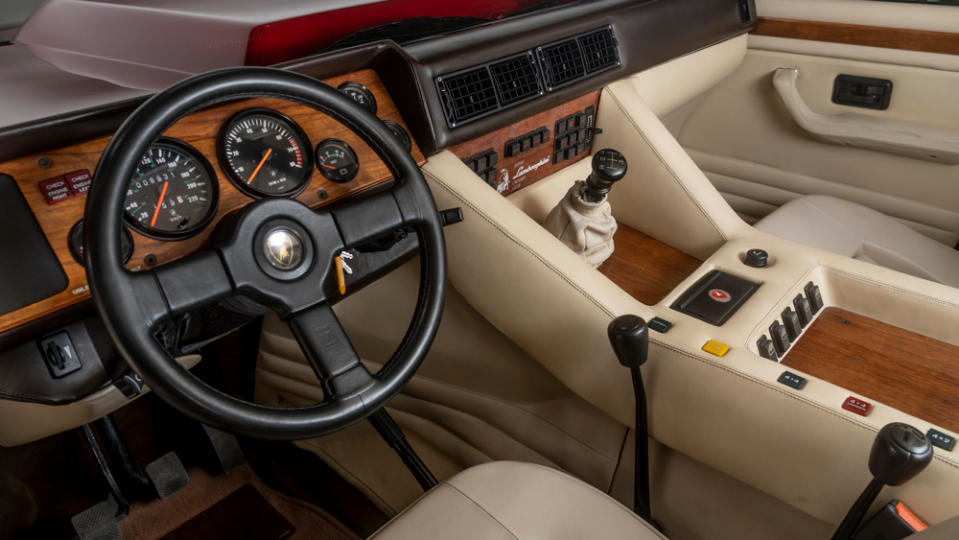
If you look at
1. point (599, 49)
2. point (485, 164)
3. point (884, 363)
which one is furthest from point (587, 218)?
point (884, 363)

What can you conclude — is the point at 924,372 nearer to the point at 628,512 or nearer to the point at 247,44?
the point at 628,512

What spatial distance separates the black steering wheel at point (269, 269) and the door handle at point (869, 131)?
1584 millimetres

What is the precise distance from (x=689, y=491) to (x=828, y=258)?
0.54m

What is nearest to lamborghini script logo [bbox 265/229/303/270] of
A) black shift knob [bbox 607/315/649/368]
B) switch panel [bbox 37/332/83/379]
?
switch panel [bbox 37/332/83/379]

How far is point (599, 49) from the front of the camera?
4.91 ft

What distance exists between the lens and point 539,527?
88cm

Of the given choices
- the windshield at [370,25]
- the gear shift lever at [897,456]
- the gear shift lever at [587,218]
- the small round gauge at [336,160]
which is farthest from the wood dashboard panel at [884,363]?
the windshield at [370,25]

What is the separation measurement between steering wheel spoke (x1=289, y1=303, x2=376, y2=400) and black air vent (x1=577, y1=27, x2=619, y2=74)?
3.12ft

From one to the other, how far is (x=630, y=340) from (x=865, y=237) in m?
1.17

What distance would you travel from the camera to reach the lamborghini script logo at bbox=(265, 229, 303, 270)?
2.62 feet

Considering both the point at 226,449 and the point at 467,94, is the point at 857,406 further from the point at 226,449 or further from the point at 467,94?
the point at 226,449

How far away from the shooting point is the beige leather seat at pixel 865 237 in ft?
5.42

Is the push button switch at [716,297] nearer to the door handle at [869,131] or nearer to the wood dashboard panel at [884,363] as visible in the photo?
the wood dashboard panel at [884,363]

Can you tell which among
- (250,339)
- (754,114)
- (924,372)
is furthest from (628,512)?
(754,114)
